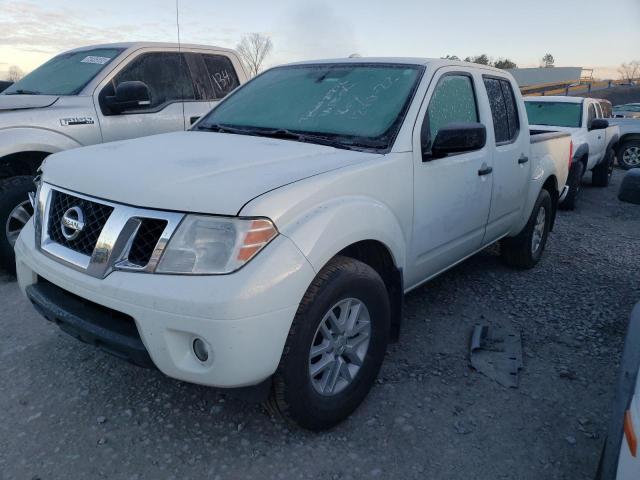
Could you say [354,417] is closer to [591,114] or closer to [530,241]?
[530,241]

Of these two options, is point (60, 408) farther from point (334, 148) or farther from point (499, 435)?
point (499, 435)

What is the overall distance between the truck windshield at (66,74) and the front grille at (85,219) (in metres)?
2.51

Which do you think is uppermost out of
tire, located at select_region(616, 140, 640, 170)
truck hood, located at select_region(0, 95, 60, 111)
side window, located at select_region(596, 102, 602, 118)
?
truck hood, located at select_region(0, 95, 60, 111)

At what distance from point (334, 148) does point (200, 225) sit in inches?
38.7

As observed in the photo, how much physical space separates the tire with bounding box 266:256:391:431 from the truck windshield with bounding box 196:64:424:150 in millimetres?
795

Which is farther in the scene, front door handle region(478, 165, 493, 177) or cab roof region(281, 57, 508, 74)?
front door handle region(478, 165, 493, 177)

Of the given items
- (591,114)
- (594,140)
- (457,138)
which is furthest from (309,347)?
(591,114)

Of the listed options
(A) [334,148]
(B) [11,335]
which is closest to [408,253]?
(A) [334,148]

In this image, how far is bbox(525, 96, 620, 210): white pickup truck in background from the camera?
8.05 metres

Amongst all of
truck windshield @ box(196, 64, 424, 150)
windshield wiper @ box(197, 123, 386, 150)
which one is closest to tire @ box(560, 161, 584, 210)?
truck windshield @ box(196, 64, 424, 150)

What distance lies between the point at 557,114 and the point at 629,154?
4.98 m

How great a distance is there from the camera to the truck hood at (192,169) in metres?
2.03

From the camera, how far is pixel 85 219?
223 centimetres

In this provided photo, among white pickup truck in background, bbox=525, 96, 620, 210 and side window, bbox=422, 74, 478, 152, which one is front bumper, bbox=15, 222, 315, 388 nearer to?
side window, bbox=422, 74, 478, 152
